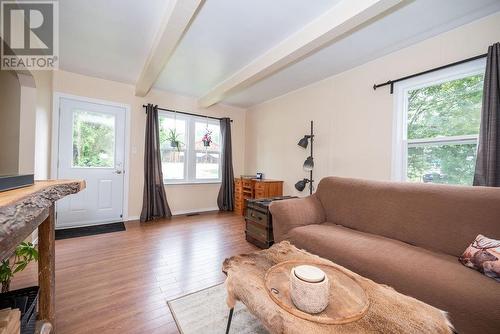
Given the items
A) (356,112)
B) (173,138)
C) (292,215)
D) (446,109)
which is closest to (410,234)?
(292,215)

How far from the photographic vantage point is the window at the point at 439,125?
6.40 ft

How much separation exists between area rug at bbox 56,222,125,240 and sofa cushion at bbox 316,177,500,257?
3.10 meters

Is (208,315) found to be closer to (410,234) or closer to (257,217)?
(257,217)

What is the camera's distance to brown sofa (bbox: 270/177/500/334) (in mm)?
1067

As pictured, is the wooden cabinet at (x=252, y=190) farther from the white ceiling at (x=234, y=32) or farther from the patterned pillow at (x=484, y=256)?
the patterned pillow at (x=484, y=256)

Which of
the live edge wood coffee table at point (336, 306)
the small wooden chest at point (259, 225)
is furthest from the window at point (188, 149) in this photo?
the live edge wood coffee table at point (336, 306)

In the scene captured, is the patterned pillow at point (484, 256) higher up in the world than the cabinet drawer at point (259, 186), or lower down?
lower down

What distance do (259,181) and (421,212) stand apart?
2435 mm

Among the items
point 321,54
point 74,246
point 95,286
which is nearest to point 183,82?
point 321,54

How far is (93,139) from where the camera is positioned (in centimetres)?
329

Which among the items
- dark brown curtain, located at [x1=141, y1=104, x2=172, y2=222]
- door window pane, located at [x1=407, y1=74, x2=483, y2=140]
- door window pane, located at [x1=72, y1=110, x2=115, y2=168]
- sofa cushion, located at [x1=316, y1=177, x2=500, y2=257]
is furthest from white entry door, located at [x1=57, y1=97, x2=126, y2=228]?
door window pane, located at [x1=407, y1=74, x2=483, y2=140]

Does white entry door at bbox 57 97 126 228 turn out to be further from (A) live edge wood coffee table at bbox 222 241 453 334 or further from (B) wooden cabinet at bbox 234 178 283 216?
(A) live edge wood coffee table at bbox 222 241 453 334

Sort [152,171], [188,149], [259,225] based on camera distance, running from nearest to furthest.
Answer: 1. [259,225]
2. [152,171]
3. [188,149]

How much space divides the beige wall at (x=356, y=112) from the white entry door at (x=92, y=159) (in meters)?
2.83
